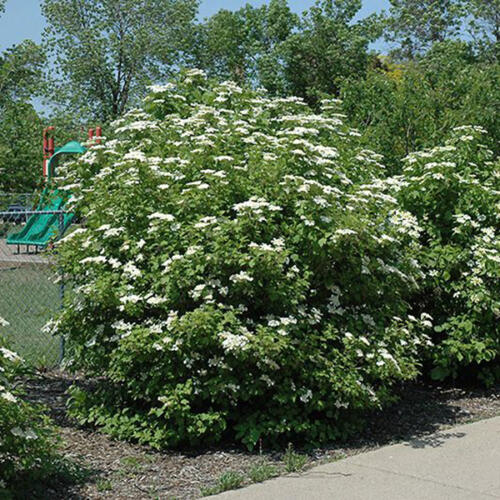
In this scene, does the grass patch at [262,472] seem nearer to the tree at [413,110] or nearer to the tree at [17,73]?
the tree at [17,73]

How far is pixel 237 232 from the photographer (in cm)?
550

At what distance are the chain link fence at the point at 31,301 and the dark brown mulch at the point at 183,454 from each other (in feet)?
2.61

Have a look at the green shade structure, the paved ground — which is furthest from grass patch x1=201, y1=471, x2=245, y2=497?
the green shade structure

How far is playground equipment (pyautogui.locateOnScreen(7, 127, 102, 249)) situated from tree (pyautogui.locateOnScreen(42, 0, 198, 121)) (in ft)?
54.0

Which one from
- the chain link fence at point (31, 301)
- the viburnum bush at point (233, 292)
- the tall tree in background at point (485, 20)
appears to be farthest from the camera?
the tall tree in background at point (485, 20)

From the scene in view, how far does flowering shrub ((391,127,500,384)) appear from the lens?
23.7 feet

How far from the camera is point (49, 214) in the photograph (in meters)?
9.05

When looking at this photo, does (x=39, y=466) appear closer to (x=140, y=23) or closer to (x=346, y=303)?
(x=346, y=303)

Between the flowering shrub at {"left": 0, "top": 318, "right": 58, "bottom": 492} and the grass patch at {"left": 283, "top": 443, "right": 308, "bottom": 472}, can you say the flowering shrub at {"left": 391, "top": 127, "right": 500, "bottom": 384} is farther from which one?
the flowering shrub at {"left": 0, "top": 318, "right": 58, "bottom": 492}

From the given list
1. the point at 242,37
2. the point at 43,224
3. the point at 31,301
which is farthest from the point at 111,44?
the point at 31,301

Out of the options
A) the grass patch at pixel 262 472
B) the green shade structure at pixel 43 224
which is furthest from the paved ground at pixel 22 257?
the grass patch at pixel 262 472

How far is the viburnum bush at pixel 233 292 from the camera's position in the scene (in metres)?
5.39

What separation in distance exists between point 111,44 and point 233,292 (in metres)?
36.0

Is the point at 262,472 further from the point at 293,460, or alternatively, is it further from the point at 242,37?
the point at 242,37
